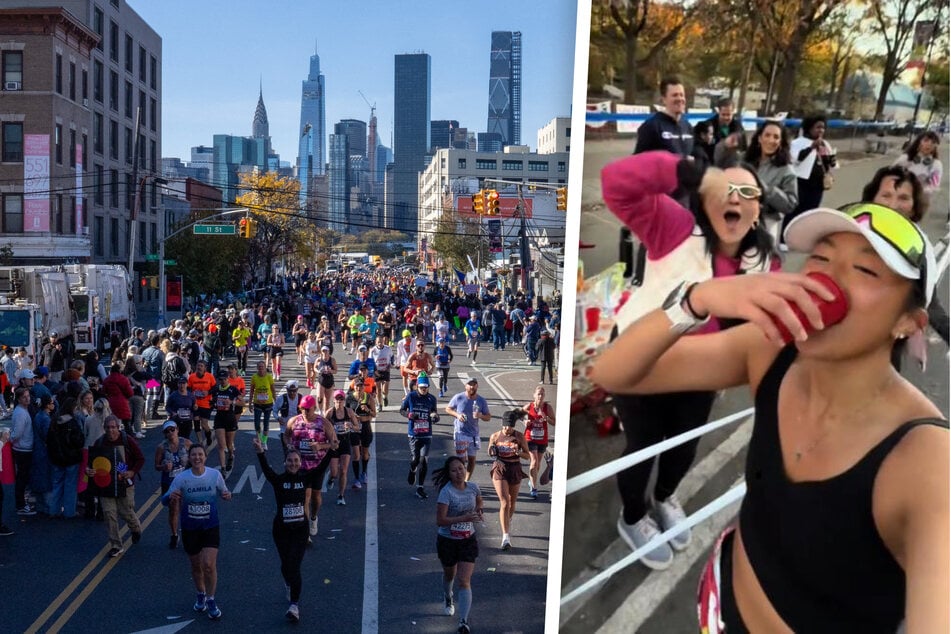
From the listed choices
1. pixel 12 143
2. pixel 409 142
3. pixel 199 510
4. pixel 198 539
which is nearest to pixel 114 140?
pixel 12 143

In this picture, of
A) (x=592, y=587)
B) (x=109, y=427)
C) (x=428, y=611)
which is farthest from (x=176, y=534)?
(x=592, y=587)

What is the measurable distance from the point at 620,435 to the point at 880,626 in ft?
2.81

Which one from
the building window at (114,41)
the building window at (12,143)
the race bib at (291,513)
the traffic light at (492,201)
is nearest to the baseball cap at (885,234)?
the race bib at (291,513)

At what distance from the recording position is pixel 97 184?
1807 inches

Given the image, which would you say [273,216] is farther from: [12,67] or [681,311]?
[681,311]

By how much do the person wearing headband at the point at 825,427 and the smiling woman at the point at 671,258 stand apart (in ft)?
0.11

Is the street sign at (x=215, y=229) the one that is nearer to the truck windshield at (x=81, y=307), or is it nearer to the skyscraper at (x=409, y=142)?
the truck windshield at (x=81, y=307)

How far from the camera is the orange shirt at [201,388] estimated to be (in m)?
14.4

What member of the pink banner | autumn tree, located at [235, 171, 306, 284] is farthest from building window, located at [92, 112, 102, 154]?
autumn tree, located at [235, 171, 306, 284]

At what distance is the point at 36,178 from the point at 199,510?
34744mm

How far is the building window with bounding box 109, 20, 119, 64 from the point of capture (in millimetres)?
47578

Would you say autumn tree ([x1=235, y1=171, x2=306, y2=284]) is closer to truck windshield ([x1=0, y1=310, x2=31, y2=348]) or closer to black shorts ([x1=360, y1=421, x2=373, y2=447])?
truck windshield ([x1=0, y1=310, x2=31, y2=348])

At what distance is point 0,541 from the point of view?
10.8m

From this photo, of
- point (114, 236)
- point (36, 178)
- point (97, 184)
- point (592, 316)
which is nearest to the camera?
point (592, 316)
